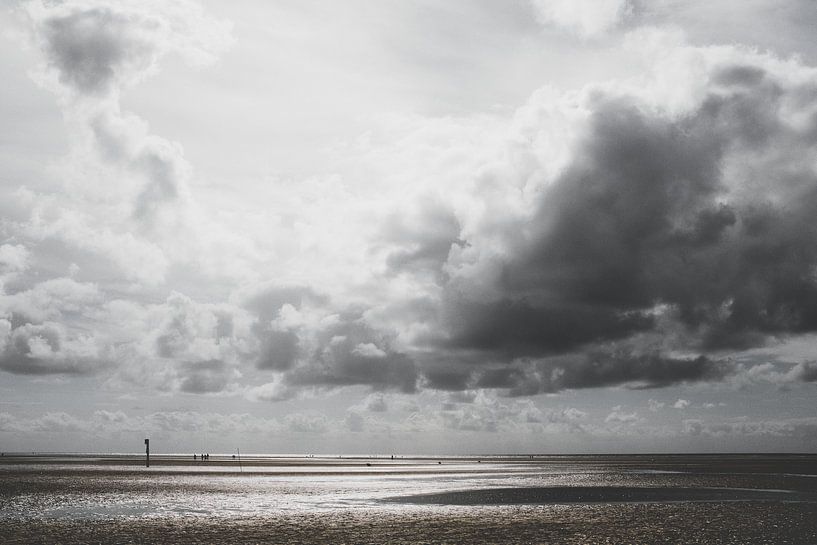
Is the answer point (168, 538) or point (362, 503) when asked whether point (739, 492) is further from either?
point (168, 538)

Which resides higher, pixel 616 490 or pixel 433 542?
pixel 433 542

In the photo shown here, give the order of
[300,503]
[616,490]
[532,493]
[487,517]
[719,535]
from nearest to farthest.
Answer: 1. [719,535]
2. [487,517]
3. [300,503]
4. [532,493]
5. [616,490]

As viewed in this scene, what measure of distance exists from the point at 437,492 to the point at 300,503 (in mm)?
16327

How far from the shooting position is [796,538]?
94.8 feet

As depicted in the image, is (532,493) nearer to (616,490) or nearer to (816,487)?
(616,490)

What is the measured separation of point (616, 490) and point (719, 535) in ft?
104

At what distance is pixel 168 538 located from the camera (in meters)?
28.5

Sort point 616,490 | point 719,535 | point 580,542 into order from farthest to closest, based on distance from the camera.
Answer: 1. point 616,490
2. point 719,535
3. point 580,542

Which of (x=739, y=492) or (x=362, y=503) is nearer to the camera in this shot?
(x=362, y=503)

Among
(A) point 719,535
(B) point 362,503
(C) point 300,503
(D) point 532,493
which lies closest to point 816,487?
(D) point 532,493

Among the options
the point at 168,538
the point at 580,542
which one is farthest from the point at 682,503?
the point at 168,538

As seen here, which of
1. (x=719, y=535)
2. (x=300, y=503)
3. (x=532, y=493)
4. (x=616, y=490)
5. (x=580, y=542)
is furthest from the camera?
(x=616, y=490)

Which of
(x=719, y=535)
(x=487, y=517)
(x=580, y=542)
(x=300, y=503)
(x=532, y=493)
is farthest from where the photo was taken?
(x=532, y=493)

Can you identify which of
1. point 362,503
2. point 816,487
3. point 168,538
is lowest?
point 816,487
